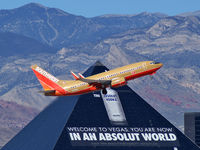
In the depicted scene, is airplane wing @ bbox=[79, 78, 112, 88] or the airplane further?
the airplane

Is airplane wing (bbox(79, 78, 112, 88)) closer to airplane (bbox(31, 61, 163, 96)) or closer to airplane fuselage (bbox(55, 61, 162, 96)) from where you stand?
airplane (bbox(31, 61, 163, 96))

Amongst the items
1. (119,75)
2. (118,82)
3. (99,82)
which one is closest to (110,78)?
(119,75)

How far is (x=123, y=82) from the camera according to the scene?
185 metres

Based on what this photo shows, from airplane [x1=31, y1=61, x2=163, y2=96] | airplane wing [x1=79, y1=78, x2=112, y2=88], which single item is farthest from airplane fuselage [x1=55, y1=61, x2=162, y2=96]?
airplane wing [x1=79, y1=78, x2=112, y2=88]

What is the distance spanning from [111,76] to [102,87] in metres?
3.67

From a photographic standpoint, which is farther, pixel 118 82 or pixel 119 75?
pixel 119 75

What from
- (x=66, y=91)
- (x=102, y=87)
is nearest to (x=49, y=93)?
(x=66, y=91)

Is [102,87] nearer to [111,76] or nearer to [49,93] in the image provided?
[111,76]

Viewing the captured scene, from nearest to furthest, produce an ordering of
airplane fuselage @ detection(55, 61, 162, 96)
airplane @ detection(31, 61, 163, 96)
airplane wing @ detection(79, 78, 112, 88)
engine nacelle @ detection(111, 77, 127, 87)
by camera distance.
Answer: engine nacelle @ detection(111, 77, 127, 87), airplane wing @ detection(79, 78, 112, 88), airplane @ detection(31, 61, 163, 96), airplane fuselage @ detection(55, 61, 162, 96)

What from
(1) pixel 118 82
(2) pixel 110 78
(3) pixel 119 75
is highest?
(3) pixel 119 75

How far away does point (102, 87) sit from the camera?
18788 centimetres

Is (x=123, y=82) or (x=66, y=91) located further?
(x=66, y=91)

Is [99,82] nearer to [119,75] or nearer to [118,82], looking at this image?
[118,82]

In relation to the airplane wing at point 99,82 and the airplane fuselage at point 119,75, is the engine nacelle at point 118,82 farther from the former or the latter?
the airplane wing at point 99,82
